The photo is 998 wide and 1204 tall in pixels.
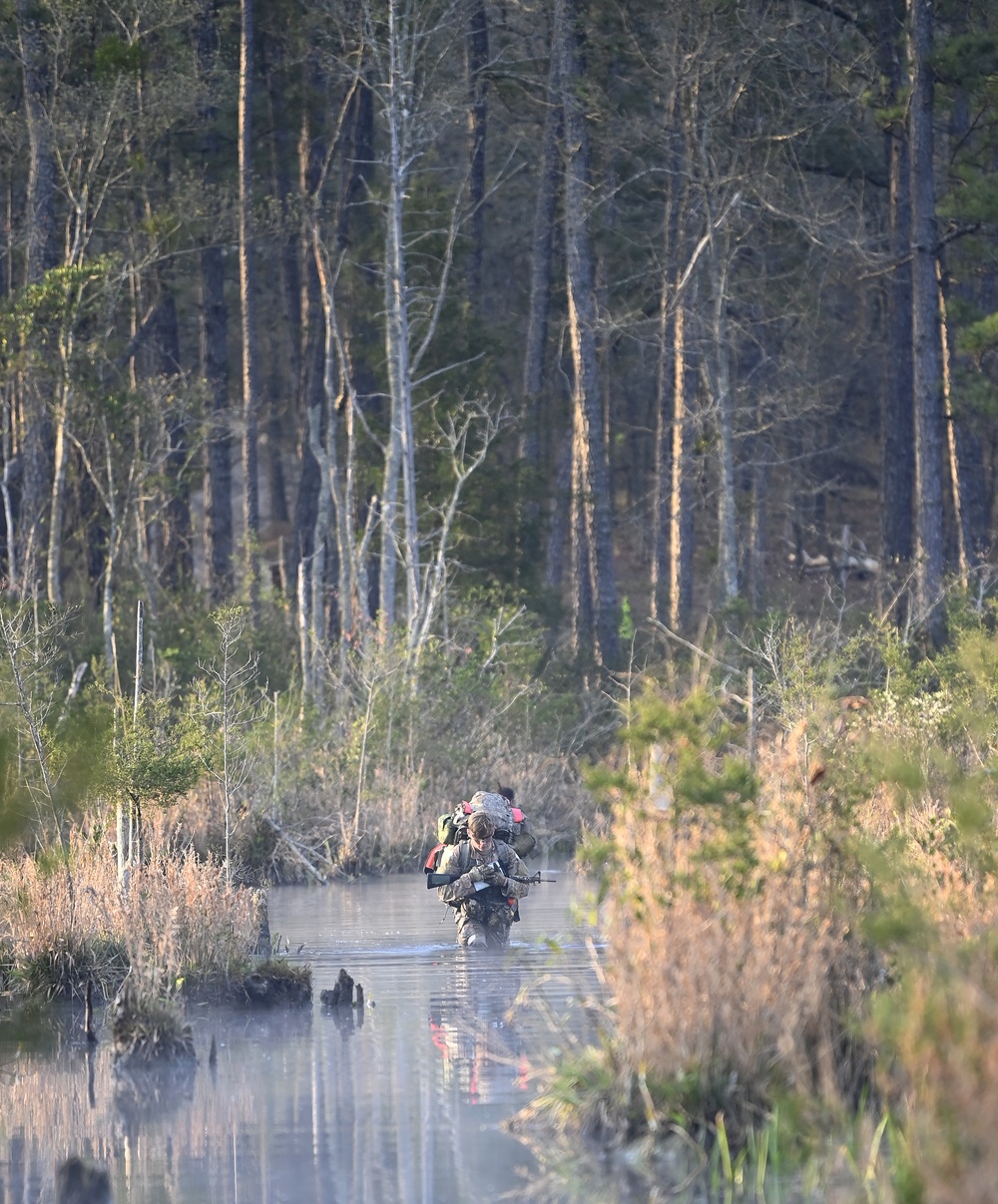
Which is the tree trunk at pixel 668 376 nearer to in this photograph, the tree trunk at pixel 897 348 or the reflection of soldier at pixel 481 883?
the tree trunk at pixel 897 348

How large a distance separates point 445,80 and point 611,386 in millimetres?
15879

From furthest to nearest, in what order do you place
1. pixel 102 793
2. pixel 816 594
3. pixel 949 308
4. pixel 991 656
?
pixel 816 594
pixel 949 308
pixel 991 656
pixel 102 793

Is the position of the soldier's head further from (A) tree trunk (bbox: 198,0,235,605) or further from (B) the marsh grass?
(A) tree trunk (bbox: 198,0,235,605)

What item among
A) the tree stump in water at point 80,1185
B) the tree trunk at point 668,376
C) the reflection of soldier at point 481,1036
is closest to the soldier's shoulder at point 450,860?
the reflection of soldier at point 481,1036

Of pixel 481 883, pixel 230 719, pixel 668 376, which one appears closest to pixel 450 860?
pixel 481 883

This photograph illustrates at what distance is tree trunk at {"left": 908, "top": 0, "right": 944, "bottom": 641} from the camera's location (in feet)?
88.1

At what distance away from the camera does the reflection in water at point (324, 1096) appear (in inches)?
349

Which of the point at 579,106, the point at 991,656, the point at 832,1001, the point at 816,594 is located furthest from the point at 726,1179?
the point at 816,594

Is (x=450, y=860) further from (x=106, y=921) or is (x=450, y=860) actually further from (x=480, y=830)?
(x=106, y=921)

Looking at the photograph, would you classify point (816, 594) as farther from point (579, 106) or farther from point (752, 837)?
point (752, 837)

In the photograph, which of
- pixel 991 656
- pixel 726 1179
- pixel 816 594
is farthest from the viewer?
pixel 816 594

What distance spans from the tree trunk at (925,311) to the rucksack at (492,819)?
1242 cm

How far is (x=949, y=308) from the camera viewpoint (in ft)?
85.9

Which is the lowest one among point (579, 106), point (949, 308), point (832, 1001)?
point (832, 1001)
